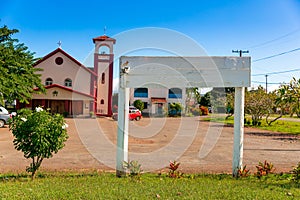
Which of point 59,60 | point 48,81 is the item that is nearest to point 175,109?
point 59,60

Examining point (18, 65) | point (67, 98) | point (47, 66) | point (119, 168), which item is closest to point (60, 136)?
point (119, 168)

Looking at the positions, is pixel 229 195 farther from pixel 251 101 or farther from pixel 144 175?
pixel 251 101

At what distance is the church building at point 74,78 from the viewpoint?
99.2 feet

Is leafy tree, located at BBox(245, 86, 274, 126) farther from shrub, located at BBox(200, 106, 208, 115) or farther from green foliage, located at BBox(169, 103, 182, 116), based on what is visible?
shrub, located at BBox(200, 106, 208, 115)

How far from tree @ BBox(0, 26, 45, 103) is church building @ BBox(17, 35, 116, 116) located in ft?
21.1

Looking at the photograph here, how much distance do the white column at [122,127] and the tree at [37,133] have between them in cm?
118

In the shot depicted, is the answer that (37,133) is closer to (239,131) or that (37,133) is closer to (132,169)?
(132,169)

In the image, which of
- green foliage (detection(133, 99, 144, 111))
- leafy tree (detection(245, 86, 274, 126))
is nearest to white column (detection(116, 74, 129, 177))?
leafy tree (detection(245, 86, 274, 126))

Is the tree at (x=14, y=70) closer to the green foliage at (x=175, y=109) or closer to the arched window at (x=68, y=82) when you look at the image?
the arched window at (x=68, y=82)

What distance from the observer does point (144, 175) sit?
6242 mm

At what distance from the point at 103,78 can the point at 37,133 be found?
90.3ft

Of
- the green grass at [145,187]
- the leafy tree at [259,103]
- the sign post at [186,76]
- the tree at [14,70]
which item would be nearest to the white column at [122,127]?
the sign post at [186,76]

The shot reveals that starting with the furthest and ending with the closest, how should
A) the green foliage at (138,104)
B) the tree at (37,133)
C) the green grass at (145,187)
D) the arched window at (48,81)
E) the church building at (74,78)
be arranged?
the green foliage at (138,104), the arched window at (48,81), the church building at (74,78), the tree at (37,133), the green grass at (145,187)

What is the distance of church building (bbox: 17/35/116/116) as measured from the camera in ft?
99.2
